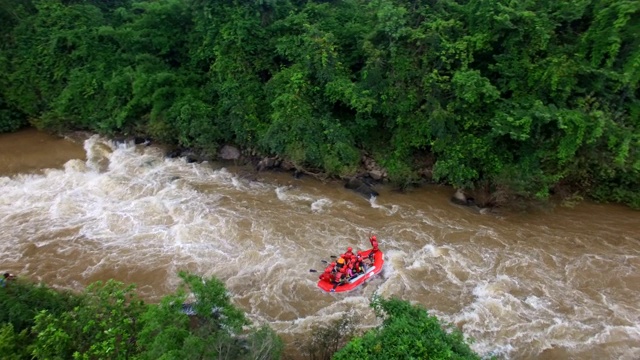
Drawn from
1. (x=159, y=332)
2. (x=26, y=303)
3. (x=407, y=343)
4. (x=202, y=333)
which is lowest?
(x=26, y=303)

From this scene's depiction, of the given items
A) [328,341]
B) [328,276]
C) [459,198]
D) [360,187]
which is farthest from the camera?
[360,187]

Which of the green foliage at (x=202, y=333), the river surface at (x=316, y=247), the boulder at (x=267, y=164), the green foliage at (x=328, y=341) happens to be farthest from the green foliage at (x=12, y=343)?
the boulder at (x=267, y=164)

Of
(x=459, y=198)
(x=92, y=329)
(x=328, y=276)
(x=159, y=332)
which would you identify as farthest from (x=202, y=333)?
(x=459, y=198)

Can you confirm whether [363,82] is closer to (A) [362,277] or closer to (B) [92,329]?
(A) [362,277]

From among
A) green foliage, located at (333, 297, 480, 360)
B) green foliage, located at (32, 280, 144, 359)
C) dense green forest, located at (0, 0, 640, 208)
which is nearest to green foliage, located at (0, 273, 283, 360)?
green foliage, located at (32, 280, 144, 359)

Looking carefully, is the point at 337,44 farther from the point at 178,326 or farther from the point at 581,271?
the point at 178,326

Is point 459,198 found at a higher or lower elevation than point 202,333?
higher

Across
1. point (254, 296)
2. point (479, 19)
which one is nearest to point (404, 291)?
point (254, 296)

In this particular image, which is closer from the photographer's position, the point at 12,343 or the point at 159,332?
the point at 12,343
